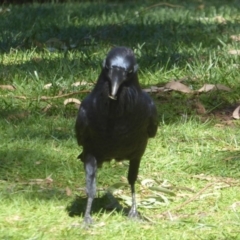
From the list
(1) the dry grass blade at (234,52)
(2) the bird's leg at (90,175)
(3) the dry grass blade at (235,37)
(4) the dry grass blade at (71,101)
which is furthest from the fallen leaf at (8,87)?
(3) the dry grass blade at (235,37)

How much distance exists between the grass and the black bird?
11.9 inches

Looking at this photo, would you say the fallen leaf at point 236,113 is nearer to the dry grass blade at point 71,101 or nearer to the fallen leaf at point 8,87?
the dry grass blade at point 71,101

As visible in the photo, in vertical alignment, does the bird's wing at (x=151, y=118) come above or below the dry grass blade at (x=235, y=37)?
above

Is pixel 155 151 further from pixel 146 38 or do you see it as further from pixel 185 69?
pixel 146 38

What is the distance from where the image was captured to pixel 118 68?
14.4ft

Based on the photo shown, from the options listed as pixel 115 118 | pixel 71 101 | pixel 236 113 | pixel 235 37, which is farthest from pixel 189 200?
pixel 235 37

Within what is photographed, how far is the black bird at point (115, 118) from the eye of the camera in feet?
14.6

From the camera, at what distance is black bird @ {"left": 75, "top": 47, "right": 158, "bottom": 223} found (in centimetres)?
445

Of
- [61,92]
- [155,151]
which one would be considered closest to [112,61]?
[155,151]

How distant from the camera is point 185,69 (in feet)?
24.5

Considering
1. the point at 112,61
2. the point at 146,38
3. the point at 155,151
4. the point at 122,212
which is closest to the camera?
the point at 112,61

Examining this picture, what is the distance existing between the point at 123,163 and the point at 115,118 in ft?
4.06

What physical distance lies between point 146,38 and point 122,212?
4496mm

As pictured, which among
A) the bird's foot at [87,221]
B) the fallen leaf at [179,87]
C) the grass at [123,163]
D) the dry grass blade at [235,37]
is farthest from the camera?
the dry grass blade at [235,37]
